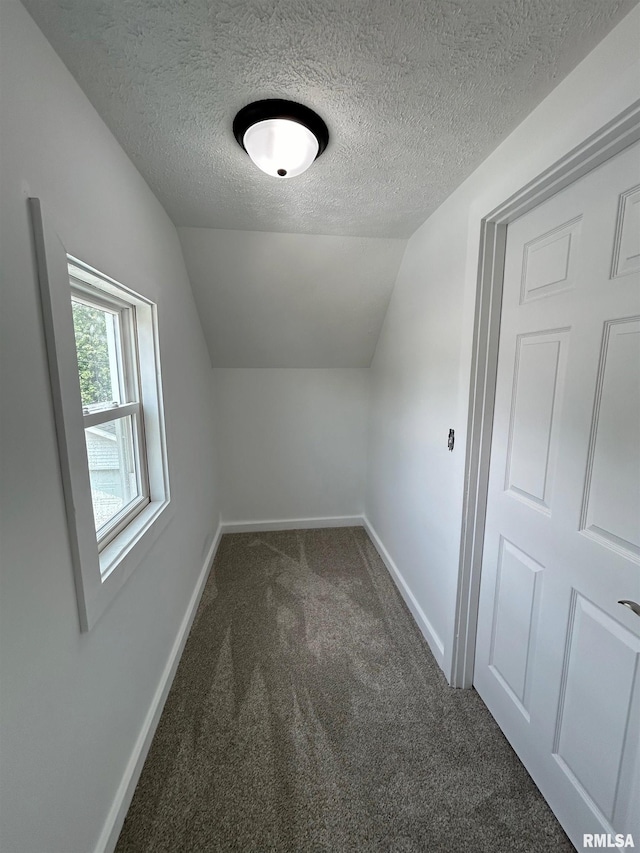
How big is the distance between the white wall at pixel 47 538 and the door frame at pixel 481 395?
1377mm

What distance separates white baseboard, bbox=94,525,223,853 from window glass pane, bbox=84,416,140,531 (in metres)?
0.81

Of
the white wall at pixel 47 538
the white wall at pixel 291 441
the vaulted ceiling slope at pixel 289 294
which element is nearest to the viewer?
the white wall at pixel 47 538

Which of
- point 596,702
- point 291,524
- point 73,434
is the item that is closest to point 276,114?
point 73,434

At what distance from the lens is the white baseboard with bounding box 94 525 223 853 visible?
103 centimetres

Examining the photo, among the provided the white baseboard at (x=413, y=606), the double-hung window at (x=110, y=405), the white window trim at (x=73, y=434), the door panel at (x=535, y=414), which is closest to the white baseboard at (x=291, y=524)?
the white baseboard at (x=413, y=606)

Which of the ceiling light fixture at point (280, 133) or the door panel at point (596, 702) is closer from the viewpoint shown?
the door panel at point (596, 702)

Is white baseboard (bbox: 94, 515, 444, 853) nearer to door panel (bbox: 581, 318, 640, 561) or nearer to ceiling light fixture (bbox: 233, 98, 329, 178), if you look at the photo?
door panel (bbox: 581, 318, 640, 561)

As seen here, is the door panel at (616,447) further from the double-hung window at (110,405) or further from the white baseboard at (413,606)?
the double-hung window at (110,405)

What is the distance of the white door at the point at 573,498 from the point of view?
35.3 inches

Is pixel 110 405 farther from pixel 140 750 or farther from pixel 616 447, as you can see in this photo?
pixel 616 447

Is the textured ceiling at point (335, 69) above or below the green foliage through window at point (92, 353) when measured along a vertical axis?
above

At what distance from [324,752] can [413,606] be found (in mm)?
936

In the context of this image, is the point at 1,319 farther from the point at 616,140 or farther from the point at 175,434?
the point at 616,140

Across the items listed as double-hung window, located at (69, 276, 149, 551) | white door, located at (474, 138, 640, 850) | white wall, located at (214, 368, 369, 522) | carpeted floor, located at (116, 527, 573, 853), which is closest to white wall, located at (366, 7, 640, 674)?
white door, located at (474, 138, 640, 850)
